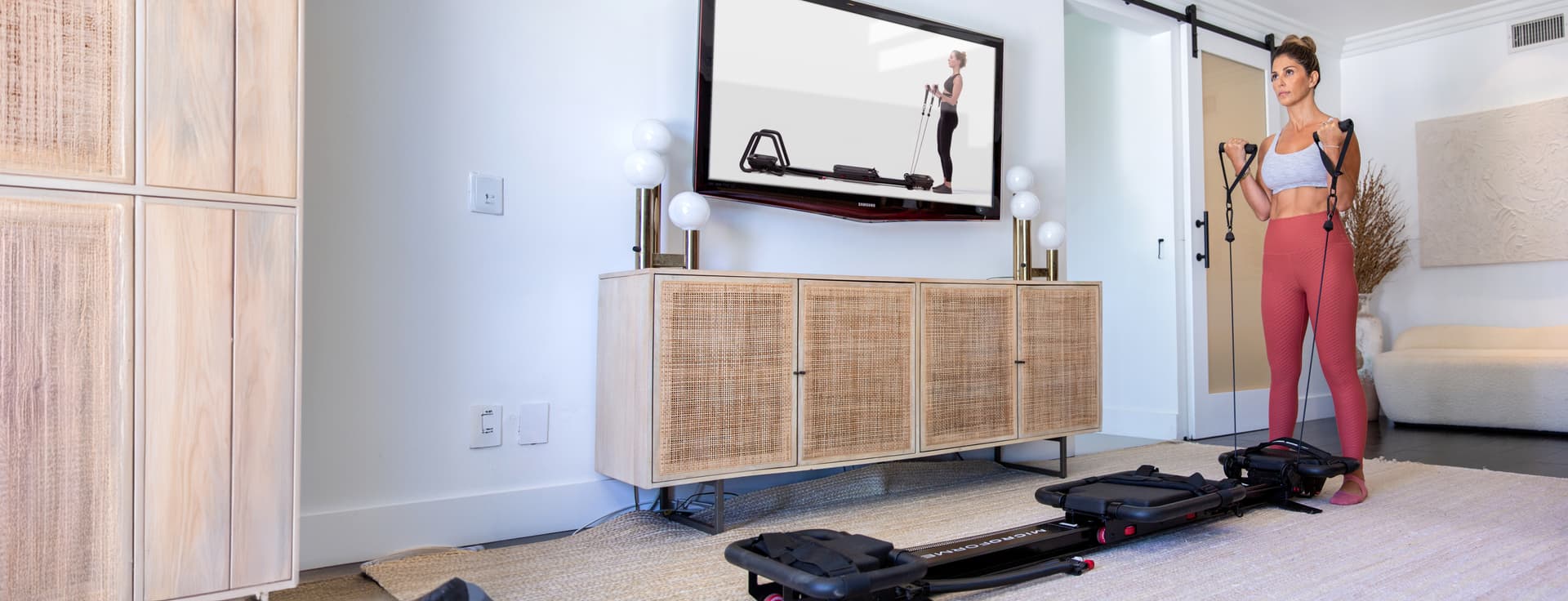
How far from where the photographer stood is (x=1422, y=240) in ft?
17.9

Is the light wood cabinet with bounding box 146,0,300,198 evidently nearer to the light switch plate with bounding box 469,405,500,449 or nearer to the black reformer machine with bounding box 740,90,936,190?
the light switch plate with bounding box 469,405,500,449

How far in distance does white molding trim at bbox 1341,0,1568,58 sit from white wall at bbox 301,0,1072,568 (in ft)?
15.9

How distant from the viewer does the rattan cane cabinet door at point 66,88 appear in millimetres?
1458

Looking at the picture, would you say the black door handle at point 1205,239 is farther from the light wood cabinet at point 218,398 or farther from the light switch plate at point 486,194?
the light wood cabinet at point 218,398

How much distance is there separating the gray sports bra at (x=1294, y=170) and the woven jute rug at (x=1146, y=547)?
1.02 meters

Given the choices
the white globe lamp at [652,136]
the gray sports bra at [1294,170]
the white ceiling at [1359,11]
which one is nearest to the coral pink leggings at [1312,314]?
the gray sports bra at [1294,170]

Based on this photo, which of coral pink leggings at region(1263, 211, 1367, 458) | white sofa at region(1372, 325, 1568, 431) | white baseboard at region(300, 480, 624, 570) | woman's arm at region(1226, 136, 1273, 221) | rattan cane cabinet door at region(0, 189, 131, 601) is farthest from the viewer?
white sofa at region(1372, 325, 1568, 431)

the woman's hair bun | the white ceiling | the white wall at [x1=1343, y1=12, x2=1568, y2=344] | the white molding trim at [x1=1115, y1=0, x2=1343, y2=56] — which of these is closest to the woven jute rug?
the woman's hair bun

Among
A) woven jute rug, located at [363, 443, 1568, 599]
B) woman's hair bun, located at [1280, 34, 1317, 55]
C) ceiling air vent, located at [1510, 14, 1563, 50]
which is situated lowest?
woven jute rug, located at [363, 443, 1568, 599]

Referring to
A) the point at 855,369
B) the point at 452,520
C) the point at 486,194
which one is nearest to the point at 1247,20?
the point at 855,369

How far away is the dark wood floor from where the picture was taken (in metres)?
3.65

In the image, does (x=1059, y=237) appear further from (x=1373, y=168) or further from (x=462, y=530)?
(x=1373, y=168)

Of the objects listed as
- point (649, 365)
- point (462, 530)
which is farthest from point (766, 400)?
point (462, 530)

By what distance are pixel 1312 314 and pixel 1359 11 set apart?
3207mm
